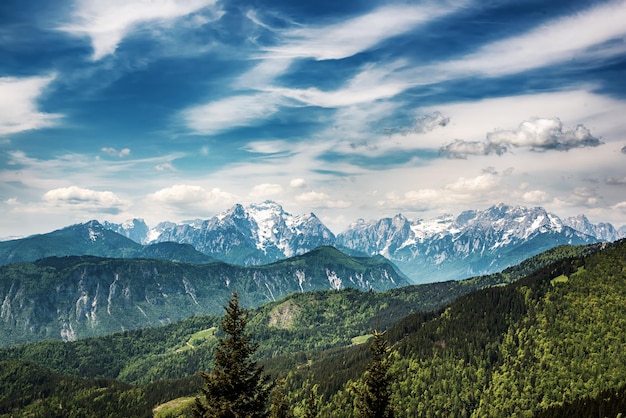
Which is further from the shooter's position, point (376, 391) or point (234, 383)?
point (376, 391)

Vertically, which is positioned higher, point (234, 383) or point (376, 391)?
point (234, 383)

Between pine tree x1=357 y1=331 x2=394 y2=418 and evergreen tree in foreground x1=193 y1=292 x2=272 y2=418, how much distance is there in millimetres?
12285

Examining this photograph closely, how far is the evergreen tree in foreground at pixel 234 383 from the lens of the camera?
33969 mm

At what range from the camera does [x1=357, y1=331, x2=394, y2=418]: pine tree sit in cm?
4338

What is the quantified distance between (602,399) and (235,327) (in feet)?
592

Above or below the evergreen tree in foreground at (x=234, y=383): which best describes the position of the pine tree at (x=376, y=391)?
below

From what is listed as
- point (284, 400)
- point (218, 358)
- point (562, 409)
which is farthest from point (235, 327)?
point (562, 409)

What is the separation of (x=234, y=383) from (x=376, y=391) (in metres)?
16.1

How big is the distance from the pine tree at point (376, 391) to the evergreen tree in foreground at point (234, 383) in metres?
12.3

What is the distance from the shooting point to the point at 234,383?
113ft

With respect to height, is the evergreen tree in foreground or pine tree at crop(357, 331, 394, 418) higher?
the evergreen tree in foreground

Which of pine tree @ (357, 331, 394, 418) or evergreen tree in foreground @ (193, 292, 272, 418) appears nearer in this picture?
evergreen tree in foreground @ (193, 292, 272, 418)

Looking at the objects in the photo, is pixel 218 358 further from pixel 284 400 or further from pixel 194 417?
pixel 284 400

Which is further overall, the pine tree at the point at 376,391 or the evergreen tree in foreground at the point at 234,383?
the pine tree at the point at 376,391
